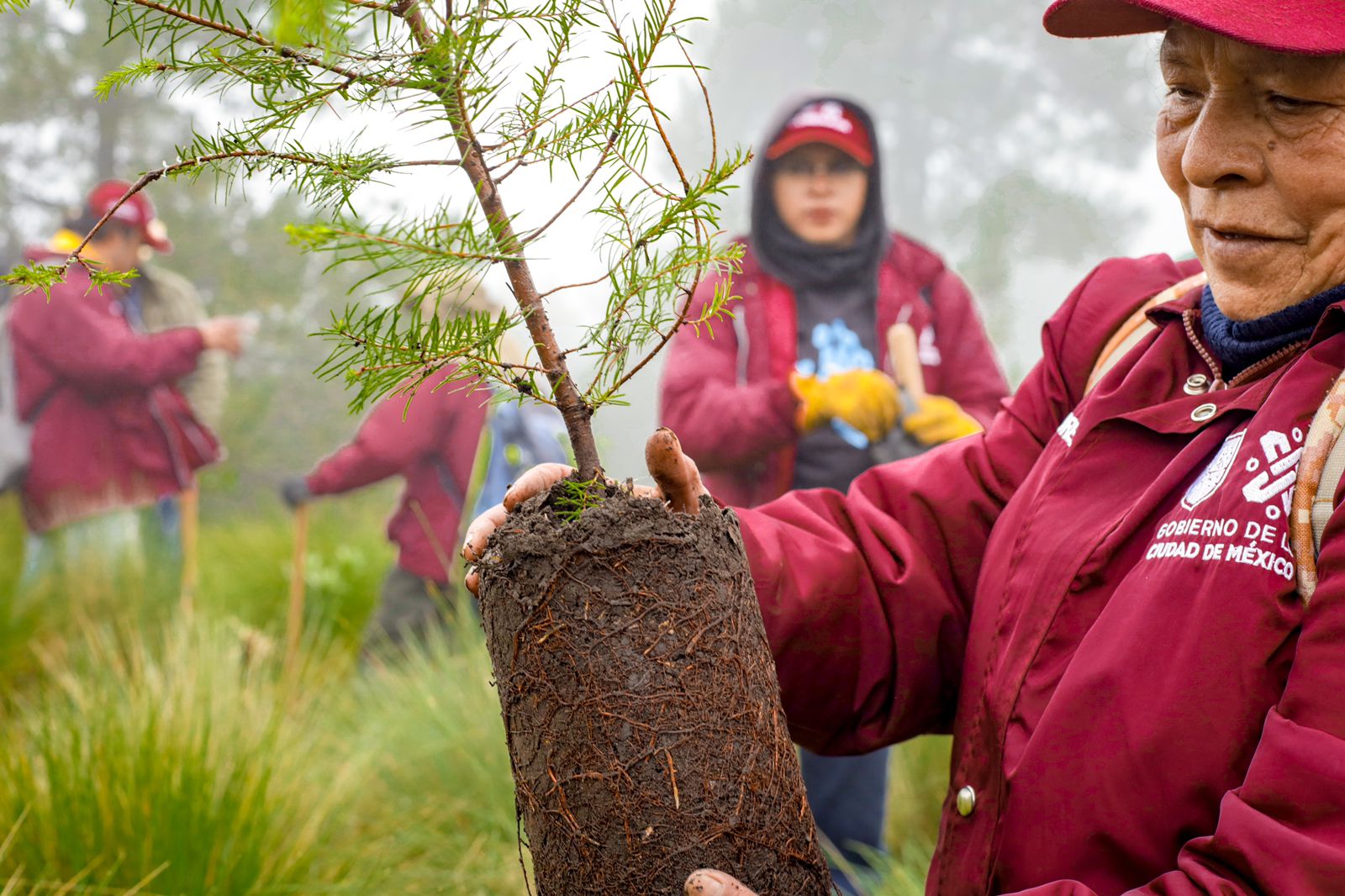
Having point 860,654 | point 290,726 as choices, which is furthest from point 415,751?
point 860,654

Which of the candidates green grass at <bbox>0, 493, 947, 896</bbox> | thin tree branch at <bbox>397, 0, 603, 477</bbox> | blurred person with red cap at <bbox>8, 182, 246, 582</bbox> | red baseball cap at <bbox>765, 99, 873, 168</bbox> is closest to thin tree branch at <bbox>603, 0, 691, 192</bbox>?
thin tree branch at <bbox>397, 0, 603, 477</bbox>

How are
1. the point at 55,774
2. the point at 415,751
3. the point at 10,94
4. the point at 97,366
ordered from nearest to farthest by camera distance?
1. the point at 55,774
2. the point at 415,751
3. the point at 97,366
4. the point at 10,94

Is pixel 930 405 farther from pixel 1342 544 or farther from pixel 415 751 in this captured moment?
pixel 1342 544

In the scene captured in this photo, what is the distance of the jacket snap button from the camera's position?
1312mm

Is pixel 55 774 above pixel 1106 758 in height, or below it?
below

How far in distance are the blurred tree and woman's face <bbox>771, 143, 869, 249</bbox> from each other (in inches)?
398

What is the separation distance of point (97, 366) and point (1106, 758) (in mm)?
6185

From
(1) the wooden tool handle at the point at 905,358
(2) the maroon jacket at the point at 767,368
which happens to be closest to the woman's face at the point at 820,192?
(2) the maroon jacket at the point at 767,368

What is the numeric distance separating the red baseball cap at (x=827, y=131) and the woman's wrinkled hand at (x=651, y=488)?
2644 mm

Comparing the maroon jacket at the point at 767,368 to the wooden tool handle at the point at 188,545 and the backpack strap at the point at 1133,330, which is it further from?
the wooden tool handle at the point at 188,545

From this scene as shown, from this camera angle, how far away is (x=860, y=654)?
1.56m

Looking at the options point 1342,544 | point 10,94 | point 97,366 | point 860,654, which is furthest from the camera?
point 10,94

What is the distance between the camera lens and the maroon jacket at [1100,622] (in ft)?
3.28

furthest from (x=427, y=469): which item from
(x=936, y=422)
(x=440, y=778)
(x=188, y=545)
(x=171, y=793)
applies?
(x=171, y=793)
